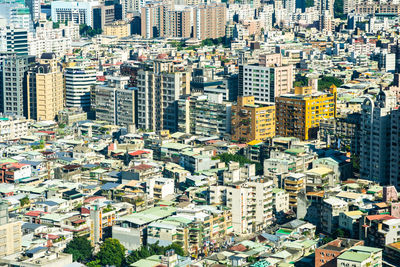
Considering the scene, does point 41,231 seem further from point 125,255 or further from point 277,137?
point 277,137

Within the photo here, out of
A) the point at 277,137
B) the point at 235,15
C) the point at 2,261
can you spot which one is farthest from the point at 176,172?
the point at 235,15

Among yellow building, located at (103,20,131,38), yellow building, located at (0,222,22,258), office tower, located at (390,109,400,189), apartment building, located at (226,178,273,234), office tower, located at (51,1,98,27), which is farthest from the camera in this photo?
office tower, located at (51,1,98,27)

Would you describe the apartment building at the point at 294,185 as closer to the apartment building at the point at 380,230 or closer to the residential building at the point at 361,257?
the apartment building at the point at 380,230

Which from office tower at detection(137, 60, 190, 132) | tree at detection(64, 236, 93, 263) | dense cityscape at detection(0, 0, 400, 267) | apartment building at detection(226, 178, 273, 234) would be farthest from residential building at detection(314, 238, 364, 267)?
office tower at detection(137, 60, 190, 132)

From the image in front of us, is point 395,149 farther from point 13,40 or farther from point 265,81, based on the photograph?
point 13,40

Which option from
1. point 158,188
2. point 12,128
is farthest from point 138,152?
point 12,128

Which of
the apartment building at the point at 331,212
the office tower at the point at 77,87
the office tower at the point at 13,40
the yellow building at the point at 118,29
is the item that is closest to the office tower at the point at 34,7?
the yellow building at the point at 118,29

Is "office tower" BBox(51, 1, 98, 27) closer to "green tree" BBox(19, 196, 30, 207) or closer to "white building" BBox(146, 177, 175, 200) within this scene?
"white building" BBox(146, 177, 175, 200)
